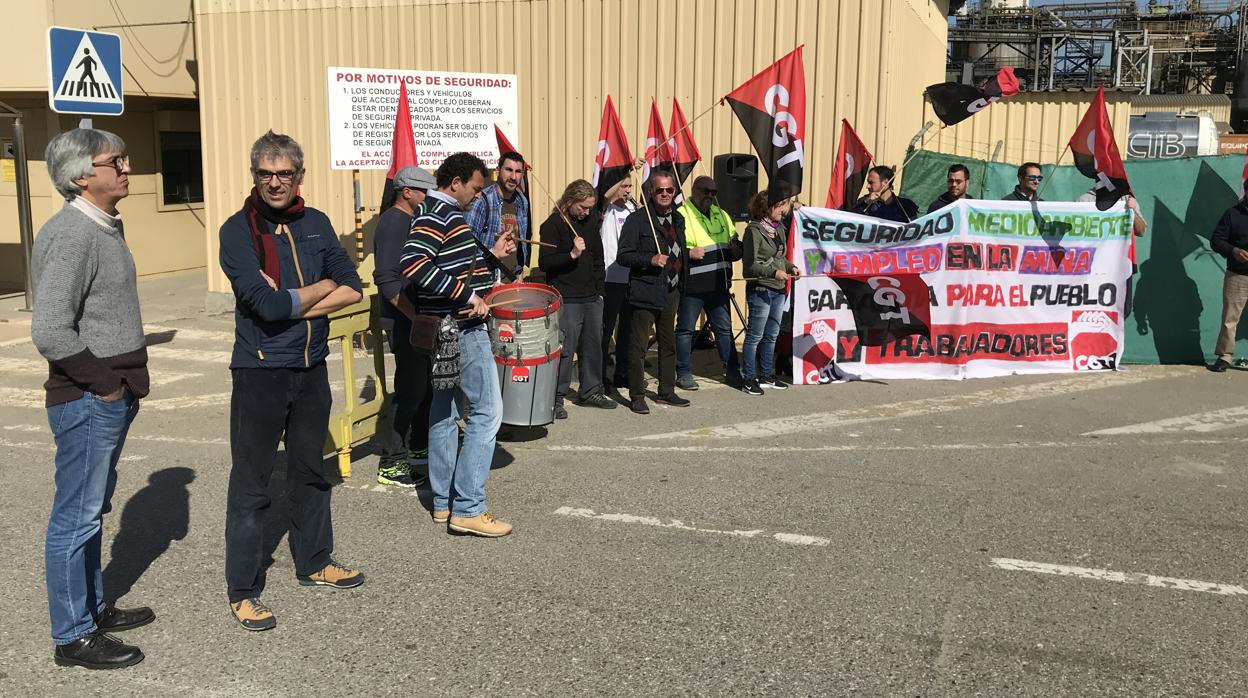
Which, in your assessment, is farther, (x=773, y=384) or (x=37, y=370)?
(x=37, y=370)

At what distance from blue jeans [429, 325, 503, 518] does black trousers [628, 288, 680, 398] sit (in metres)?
3.02

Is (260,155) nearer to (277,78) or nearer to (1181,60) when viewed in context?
(277,78)

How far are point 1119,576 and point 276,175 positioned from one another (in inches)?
161

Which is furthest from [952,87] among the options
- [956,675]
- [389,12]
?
[956,675]

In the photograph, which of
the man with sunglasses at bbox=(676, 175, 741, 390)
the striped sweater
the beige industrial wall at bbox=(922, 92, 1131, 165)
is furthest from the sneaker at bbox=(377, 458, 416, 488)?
the beige industrial wall at bbox=(922, 92, 1131, 165)

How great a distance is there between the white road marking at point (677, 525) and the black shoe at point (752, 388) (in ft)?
11.0

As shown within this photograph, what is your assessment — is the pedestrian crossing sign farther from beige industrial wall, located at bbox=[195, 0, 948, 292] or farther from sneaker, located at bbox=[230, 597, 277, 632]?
sneaker, located at bbox=[230, 597, 277, 632]

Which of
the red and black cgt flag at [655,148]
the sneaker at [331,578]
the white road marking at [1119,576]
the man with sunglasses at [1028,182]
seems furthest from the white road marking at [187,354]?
the white road marking at [1119,576]

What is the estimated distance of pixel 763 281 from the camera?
9.02 m

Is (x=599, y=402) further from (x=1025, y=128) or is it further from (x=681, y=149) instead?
(x=1025, y=128)

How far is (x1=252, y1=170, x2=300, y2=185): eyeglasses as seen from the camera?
4.18m

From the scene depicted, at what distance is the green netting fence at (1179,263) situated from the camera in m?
10.2

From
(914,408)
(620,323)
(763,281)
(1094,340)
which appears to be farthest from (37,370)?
(1094,340)

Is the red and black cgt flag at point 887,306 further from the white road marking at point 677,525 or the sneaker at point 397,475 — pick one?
the sneaker at point 397,475
